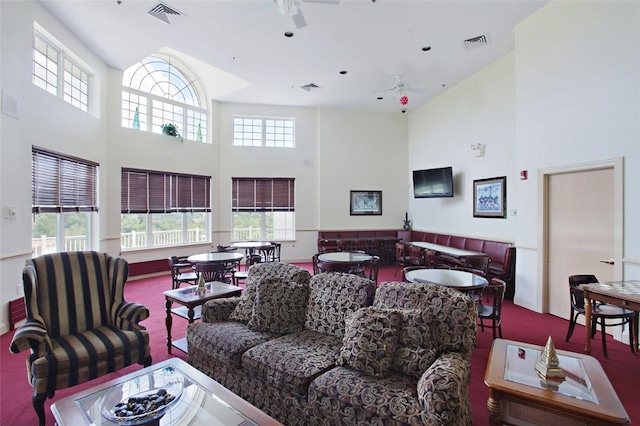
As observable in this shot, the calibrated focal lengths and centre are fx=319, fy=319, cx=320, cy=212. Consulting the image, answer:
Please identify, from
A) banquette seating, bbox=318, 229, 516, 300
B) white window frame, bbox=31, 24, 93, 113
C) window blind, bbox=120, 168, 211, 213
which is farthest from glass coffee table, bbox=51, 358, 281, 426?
window blind, bbox=120, 168, 211, 213

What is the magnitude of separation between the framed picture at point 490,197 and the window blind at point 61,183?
7.32 meters

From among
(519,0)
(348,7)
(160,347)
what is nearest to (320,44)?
(348,7)

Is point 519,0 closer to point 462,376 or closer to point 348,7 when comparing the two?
point 348,7

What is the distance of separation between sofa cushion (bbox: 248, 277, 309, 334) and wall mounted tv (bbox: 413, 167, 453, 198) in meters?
5.42

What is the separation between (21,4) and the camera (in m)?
3.93

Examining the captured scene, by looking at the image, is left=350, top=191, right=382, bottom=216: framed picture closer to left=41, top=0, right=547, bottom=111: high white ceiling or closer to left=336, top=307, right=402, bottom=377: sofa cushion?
left=41, top=0, right=547, bottom=111: high white ceiling

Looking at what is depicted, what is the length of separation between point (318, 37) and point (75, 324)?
4.84 meters

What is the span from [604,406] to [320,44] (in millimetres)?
5432

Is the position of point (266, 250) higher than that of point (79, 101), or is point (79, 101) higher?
point (79, 101)

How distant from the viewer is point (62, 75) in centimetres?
498

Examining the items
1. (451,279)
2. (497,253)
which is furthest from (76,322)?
(497,253)

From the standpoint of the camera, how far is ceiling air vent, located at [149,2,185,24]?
427 cm

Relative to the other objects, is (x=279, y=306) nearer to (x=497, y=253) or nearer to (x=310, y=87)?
(x=497, y=253)

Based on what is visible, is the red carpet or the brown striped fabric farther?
the red carpet
